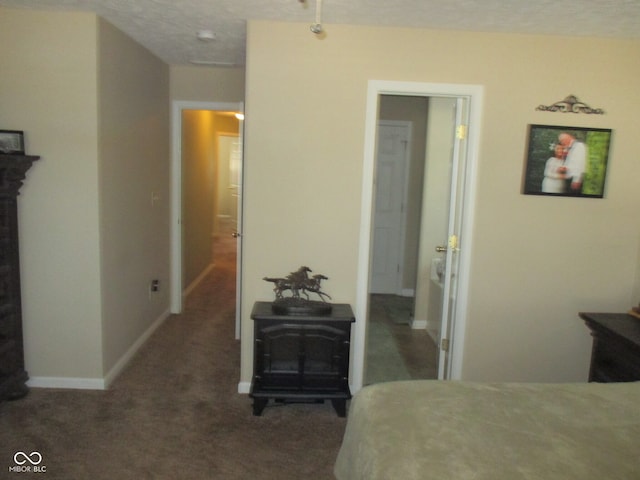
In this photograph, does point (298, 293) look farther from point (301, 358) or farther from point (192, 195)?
point (192, 195)

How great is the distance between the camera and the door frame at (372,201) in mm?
3178

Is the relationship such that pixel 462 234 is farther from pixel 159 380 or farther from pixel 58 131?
pixel 58 131

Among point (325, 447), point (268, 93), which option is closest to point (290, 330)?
point (325, 447)

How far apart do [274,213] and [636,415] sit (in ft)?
7.31

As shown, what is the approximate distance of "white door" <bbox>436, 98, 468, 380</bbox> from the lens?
10.8ft

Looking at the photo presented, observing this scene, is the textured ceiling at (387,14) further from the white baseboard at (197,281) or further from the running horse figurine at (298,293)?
the white baseboard at (197,281)

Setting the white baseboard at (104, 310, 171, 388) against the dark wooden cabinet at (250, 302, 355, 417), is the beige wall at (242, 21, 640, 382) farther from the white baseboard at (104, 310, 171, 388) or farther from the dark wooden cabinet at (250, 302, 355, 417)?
the white baseboard at (104, 310, 171, 388)

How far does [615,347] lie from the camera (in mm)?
2754

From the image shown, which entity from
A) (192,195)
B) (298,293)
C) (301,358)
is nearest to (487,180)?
(298,293)

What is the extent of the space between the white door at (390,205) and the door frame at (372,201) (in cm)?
268

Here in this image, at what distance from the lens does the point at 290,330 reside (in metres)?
3.05

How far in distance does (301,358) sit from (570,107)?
2.42 metres

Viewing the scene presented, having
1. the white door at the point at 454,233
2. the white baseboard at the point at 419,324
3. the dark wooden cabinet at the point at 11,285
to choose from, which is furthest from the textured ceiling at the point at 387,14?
the white baseboard at the point at 419,324

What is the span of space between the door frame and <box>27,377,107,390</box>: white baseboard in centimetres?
178
